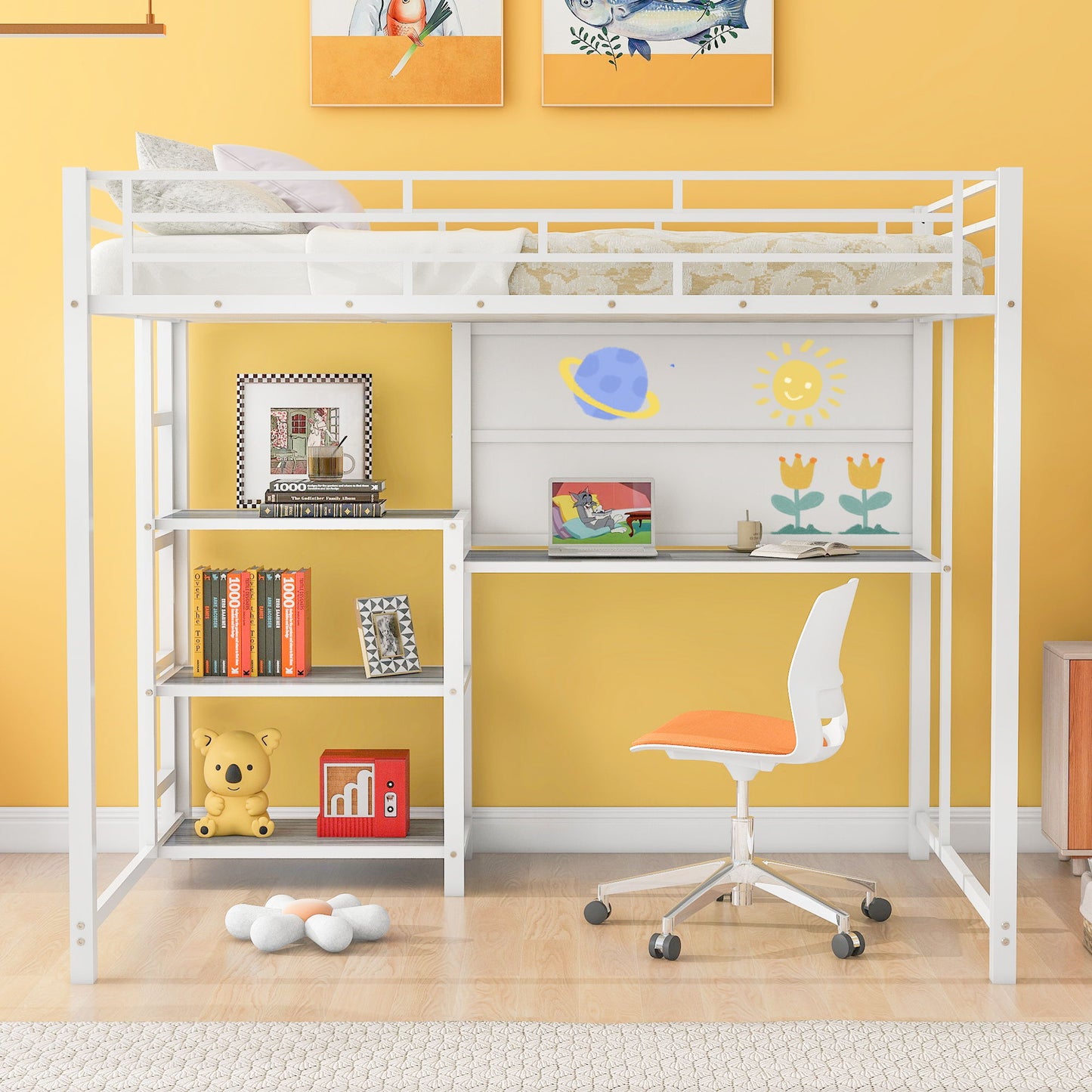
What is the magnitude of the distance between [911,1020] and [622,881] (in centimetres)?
77

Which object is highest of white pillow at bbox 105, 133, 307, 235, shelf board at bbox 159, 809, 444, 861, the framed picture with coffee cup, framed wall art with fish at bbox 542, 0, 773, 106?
framed wall art with fish at bbox 542, 0, 773, 106

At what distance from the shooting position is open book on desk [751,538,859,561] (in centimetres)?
329

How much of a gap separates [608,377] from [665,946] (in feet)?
5.31

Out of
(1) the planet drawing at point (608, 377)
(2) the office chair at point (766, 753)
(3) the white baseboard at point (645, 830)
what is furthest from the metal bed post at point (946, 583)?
(1) the planet drawing at point (608, 377)

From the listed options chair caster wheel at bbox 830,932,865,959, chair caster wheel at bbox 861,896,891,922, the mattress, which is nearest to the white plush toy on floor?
chair caster wheel at bbox 830,932,865,959

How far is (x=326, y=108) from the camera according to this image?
11.9ft

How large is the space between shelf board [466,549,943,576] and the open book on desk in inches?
0.6

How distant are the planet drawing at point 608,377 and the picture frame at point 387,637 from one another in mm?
806

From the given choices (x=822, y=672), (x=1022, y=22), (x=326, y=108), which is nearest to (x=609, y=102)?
(x=326, y=108)

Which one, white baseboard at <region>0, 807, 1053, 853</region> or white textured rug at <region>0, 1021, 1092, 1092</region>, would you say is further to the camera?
white baseboard at <region>0, 807, 1053, 853</region>

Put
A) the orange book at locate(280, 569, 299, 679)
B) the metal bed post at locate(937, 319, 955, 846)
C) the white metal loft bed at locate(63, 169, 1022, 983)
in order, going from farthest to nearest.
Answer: the metal bed post at locate(937, 319, 955, 846), the orange book at locate(280, 569, 299, 679), the white metal loft bed at locate(63, 169, 1022, 983)

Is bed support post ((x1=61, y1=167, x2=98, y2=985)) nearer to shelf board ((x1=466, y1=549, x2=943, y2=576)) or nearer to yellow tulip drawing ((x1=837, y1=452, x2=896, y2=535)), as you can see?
shelf board ((x1=466, y1=549, x2=943, y2=576))

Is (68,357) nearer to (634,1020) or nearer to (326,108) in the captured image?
(326,108)

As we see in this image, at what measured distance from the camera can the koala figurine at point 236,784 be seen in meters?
3.41
